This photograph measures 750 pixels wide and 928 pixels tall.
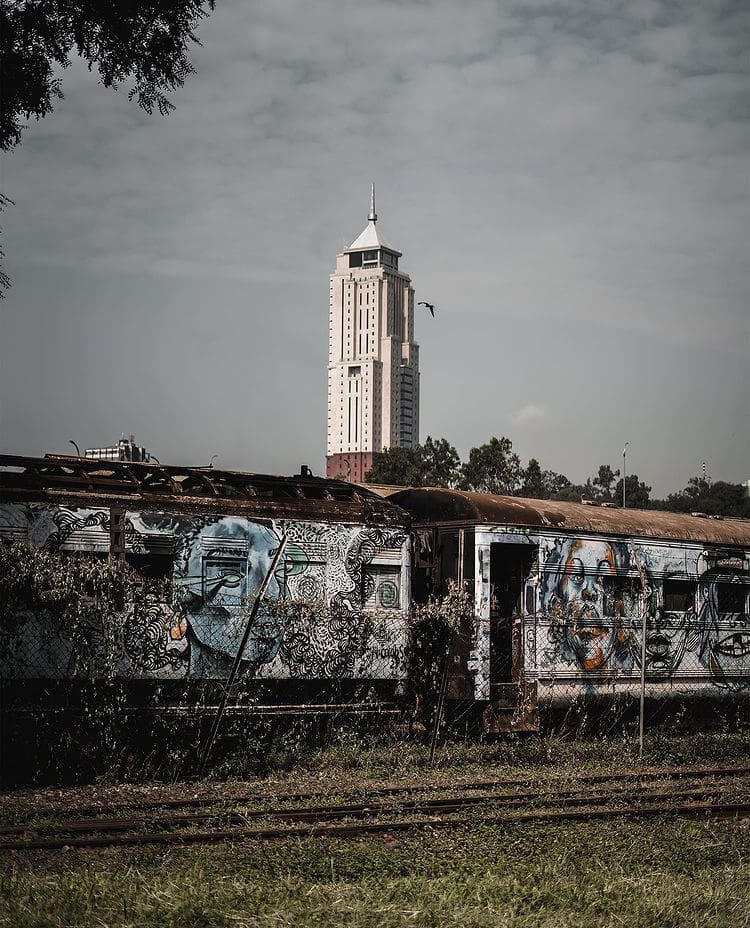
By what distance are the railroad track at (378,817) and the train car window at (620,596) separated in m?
4.33

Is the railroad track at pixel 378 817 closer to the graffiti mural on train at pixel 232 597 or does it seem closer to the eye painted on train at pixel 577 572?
the graffiti mural on train at pixel 232 597

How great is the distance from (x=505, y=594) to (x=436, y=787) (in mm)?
4571

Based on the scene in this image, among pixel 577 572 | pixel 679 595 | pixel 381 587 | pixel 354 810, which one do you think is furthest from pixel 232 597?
pixel 679 595

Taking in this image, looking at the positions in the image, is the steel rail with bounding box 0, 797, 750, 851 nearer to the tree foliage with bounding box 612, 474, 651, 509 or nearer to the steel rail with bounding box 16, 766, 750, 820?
the steel rail with bounding box 16, 766, 750, 820

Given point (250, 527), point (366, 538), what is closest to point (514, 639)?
point (366, 538)

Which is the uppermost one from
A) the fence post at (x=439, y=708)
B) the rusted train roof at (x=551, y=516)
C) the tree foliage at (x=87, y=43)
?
the tree foliage at (x=87, y=43)

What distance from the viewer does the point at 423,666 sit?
13836 millimetres

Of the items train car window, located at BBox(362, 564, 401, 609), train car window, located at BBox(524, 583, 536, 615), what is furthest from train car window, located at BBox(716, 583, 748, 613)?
train car window, located at BBox(362, 564, 401, 609)

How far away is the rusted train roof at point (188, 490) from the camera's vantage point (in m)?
12.0

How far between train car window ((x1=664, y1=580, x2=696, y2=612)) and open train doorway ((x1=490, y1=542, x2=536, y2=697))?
2747 mm

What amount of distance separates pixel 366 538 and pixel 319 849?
237 inches

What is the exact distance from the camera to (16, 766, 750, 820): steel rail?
9.89 meters

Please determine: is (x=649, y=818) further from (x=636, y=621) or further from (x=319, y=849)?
(x=636, y=621)

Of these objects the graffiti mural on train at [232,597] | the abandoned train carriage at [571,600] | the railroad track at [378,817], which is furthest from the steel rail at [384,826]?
the abandoned train carriage at [571,600]
